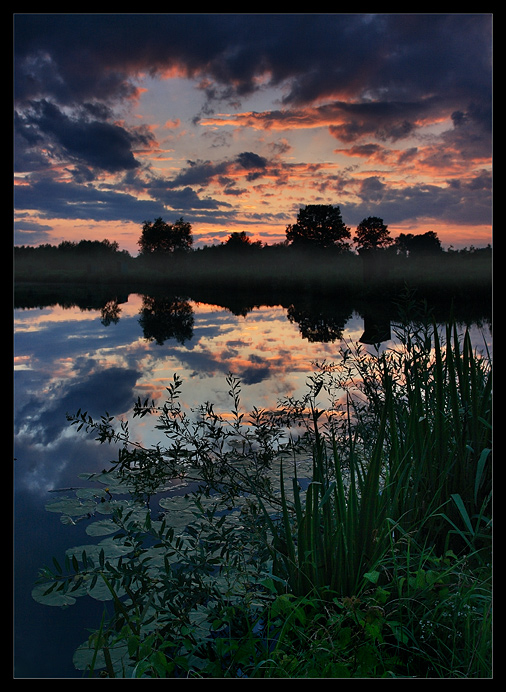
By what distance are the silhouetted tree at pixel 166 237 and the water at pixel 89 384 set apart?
1359 millimetres

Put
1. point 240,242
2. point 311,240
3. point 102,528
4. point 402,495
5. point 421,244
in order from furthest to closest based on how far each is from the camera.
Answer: point 240,242 → point 311,240 → point 421,244 → point 102,528 → point 402,495

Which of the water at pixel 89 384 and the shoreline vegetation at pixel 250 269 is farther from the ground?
the shoreline vegetation at pixel 250 269

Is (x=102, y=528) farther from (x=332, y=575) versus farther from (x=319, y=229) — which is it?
(x=319, y=229)

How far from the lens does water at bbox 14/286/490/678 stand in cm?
260

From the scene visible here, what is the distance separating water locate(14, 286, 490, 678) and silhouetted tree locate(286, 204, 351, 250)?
1344mm

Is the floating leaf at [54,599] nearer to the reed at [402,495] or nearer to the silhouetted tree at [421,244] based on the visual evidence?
the reed at [402,495]

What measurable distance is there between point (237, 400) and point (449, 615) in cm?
155

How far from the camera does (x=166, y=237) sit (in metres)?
6.29

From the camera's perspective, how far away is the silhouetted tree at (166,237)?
20.1ft

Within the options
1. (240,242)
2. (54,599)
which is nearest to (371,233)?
(240,242)

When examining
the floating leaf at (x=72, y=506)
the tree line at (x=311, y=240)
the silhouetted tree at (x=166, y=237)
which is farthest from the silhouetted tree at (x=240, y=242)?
the floating leaf at (x=72, y=506)

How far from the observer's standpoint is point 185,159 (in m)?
3.36

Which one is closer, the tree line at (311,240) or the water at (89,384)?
the water at (89,384)

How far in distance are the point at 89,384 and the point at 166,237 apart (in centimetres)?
240
